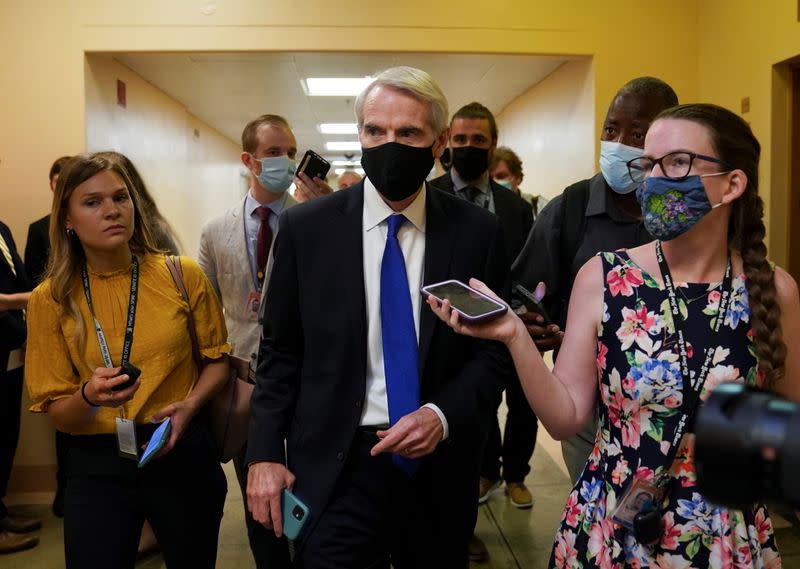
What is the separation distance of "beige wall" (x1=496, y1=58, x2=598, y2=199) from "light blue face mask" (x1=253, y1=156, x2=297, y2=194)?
2247 mm

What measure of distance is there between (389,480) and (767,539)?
0.83 meters

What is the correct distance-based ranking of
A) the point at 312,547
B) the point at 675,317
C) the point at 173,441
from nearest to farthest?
the point at 675,317 → the point at 312,547 → the point at 173,441

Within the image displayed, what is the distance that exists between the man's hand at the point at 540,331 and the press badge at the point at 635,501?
0.57m

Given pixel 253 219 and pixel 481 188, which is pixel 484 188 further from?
pixel 253 219

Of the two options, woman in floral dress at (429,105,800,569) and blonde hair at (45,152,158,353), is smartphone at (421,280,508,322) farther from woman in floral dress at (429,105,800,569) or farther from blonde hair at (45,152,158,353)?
blonde hair at (45,152,158,353)

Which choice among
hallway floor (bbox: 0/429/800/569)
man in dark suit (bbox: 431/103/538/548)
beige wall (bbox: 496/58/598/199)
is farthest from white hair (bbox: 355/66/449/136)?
beige wall (bbox: 496/58/598/199)

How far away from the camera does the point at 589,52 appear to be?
429 centimetres

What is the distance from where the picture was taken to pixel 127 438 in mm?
1901

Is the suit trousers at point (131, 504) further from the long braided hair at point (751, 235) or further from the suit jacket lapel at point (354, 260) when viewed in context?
the long braided hair at point (751, 235)

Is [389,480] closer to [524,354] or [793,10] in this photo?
[524,354]

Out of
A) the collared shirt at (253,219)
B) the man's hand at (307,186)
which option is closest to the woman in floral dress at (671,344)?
the man's hand at (307,186)

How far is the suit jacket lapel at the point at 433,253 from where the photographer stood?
1.68m

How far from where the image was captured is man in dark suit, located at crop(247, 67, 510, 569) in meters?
1.65

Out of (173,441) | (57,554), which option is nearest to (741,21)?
(173,441)
